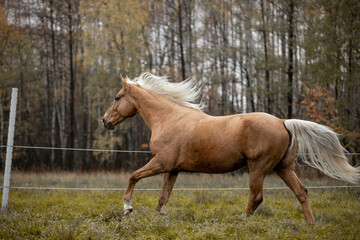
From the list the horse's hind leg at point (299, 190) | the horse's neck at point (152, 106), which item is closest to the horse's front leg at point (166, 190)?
the horse's neck at point (152, 106)

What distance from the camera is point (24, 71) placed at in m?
18.7

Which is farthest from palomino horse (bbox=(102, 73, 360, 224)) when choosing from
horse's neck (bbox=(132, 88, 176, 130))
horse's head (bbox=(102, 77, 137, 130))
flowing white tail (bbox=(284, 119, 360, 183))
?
horse's head (bbox=(102, 77, 137, 130))

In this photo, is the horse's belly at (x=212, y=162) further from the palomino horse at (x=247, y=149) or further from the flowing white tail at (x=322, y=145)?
the flowing white tail at (x=322, y=145)

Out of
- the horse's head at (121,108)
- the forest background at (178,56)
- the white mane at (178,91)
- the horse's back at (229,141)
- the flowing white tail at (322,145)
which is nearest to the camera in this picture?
the horse's back at (229,141)

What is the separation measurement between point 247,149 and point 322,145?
1.13 m

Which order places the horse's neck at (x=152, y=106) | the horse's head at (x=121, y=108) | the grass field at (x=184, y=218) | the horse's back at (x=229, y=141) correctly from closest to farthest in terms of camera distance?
the grass field at (x=184, y=218), the horse's back at (x=229, y=141), the horse's neck at (x=152, y=106), the horse's head at (x=121, y=108)

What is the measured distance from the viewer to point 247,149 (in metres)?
4.68

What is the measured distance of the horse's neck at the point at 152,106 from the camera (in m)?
5.60

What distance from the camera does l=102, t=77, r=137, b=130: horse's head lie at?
19.6ft

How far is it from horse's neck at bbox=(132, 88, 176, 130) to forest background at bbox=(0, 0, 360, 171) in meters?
7.39

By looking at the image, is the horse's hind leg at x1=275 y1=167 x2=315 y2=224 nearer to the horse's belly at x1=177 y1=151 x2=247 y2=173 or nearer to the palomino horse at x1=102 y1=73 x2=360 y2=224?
the palomino horse at x1=102 y1=73 x2=360 y2=224

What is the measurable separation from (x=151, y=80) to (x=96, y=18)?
55.3ft

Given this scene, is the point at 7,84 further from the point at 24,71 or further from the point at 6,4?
the point at 6,4

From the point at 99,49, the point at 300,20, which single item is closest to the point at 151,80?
the point at 300,20
